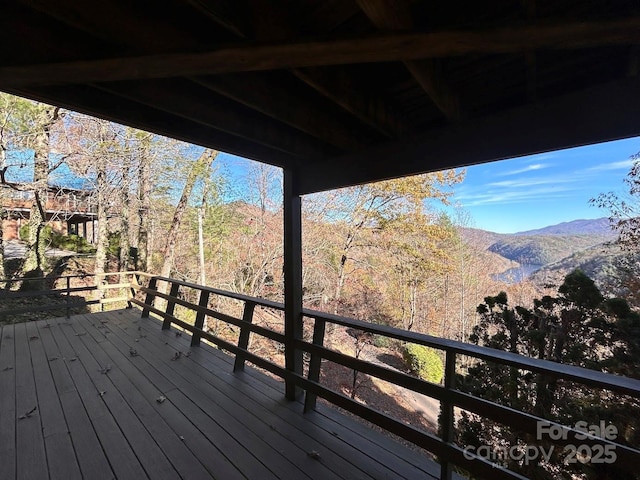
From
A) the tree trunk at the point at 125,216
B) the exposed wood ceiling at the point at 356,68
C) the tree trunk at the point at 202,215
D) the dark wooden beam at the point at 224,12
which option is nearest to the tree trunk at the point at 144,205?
the tree trunk at the point at 125,216

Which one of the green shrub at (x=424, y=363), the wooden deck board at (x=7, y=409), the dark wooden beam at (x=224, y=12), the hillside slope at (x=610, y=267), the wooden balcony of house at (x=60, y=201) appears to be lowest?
the green shrub at (x=424, y=363)

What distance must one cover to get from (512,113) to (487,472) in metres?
1.76

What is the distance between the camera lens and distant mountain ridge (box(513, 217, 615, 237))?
5.29m

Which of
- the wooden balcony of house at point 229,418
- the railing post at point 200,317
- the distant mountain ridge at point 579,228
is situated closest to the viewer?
the wooden balcony of house at point 229,418

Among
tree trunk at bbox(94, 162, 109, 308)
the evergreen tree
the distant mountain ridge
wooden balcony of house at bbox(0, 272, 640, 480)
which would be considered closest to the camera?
wooden balcony of house at bbox(0, 272, 640, 480)

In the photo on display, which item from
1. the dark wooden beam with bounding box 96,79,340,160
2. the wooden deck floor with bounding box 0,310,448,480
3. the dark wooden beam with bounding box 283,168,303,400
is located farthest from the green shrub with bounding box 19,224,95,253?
the dark wooden beam with bounding box 96,79,340,160

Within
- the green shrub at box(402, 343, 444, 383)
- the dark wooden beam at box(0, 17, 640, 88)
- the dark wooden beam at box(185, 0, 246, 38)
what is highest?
the dark wooden beam at box(185, 0, 246, 38)

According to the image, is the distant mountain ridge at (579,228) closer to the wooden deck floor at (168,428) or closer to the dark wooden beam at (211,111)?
the wooden deck floor at (168,428)

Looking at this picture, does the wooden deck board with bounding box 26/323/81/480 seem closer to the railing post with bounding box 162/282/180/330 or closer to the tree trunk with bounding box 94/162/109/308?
the railing post with bounding box 162/282/180/330

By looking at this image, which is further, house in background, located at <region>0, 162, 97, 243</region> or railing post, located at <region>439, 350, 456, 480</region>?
house in background, located at <region>0, 162, 97, 243</region>

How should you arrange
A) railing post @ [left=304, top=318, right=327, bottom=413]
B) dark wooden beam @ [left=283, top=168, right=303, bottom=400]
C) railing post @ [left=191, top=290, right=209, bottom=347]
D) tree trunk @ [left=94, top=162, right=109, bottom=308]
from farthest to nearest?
tree trunk @ [left=94, top=162, right=109, bottom=308], railing post @ [left=191, top=290, right=209, bottom=347], dark wooden beam @ [left=283, top=168, right=303, bottom=400], railing post @ [left=304, top=318, right=327, bottom=413]

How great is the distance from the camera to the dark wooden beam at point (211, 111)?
136 cm

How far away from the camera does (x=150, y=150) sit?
23.2ft

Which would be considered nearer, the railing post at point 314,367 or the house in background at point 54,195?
the railing post at point 314,367
